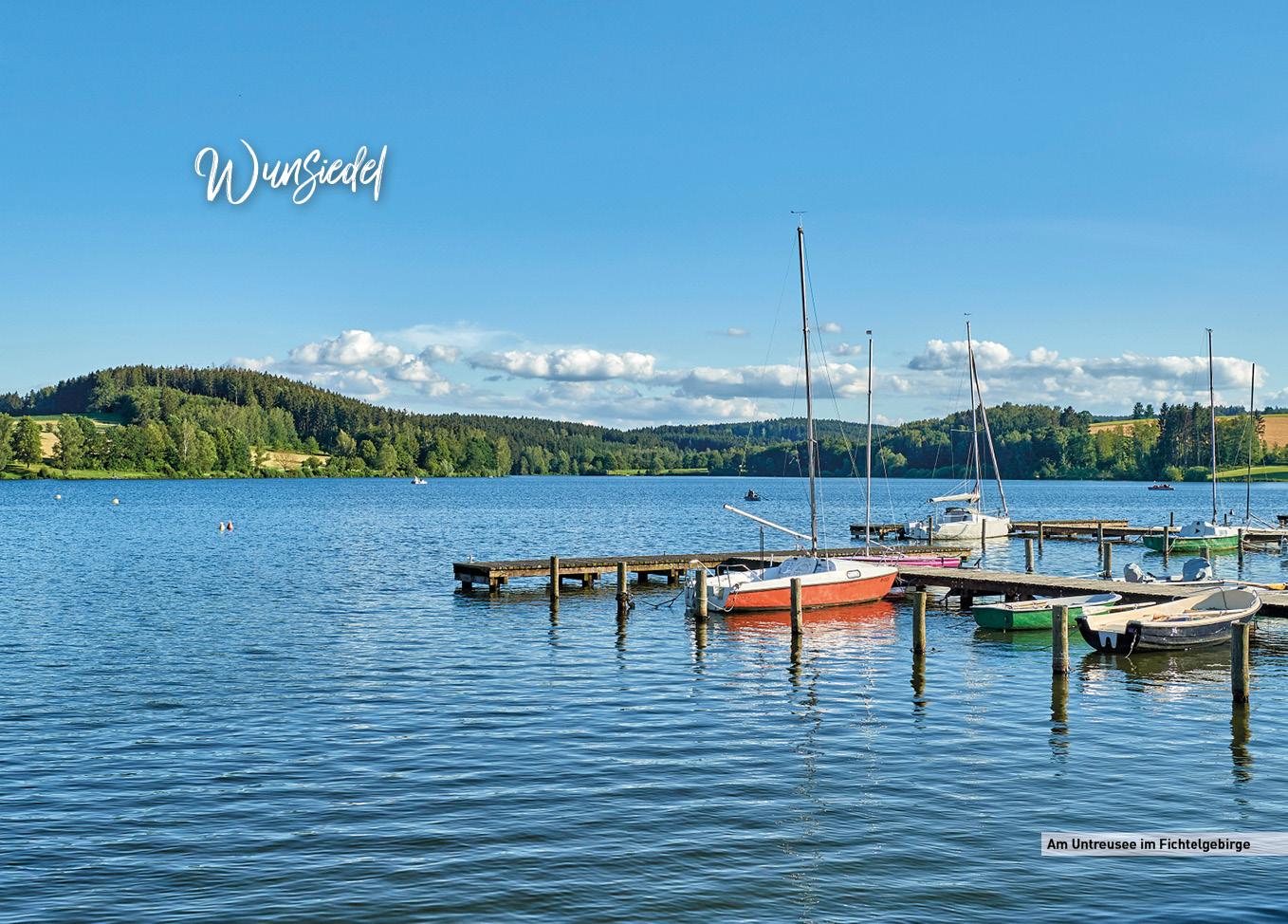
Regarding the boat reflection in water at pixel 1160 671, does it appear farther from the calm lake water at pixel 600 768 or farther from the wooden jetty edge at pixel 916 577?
the wooden jetty edge at pixel 916 577

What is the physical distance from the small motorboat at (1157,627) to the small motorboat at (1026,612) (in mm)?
2699

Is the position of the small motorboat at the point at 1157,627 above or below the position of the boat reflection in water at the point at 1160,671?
above

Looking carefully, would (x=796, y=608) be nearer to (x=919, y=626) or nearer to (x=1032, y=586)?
(x=919, y=626)

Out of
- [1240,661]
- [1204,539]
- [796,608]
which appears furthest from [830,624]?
[1204,539]

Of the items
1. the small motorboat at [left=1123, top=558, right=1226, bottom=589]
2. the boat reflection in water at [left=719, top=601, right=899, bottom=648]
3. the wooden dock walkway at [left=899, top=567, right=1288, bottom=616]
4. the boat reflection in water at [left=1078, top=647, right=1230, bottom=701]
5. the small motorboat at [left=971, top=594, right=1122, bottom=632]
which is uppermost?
the small motorboat at [left=1123, top=558, right=1226, bottom=589]

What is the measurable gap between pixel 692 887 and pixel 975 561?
61490 mm

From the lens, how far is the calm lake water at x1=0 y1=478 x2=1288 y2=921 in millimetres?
15680

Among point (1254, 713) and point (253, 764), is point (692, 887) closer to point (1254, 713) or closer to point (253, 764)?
point (253, 764)

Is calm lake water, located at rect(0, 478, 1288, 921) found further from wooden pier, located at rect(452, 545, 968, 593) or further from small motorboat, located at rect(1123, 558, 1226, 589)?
wooden pier, located at rect(452, 545, 968, 593)

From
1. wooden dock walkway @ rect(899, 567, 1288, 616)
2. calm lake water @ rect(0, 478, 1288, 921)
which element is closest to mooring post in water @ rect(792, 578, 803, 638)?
calm lake water @ rect(0, 478, 1288, 921)

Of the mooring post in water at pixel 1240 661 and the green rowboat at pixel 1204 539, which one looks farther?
the green rowboat at pixel 1204 539

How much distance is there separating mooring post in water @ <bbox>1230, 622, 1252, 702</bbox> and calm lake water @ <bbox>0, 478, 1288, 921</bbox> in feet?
1.78

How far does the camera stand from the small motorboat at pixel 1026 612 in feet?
127

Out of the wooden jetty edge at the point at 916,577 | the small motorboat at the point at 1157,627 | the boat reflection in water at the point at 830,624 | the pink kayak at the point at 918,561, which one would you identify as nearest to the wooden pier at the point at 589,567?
the wooden jetty edge at the point at 916,577
